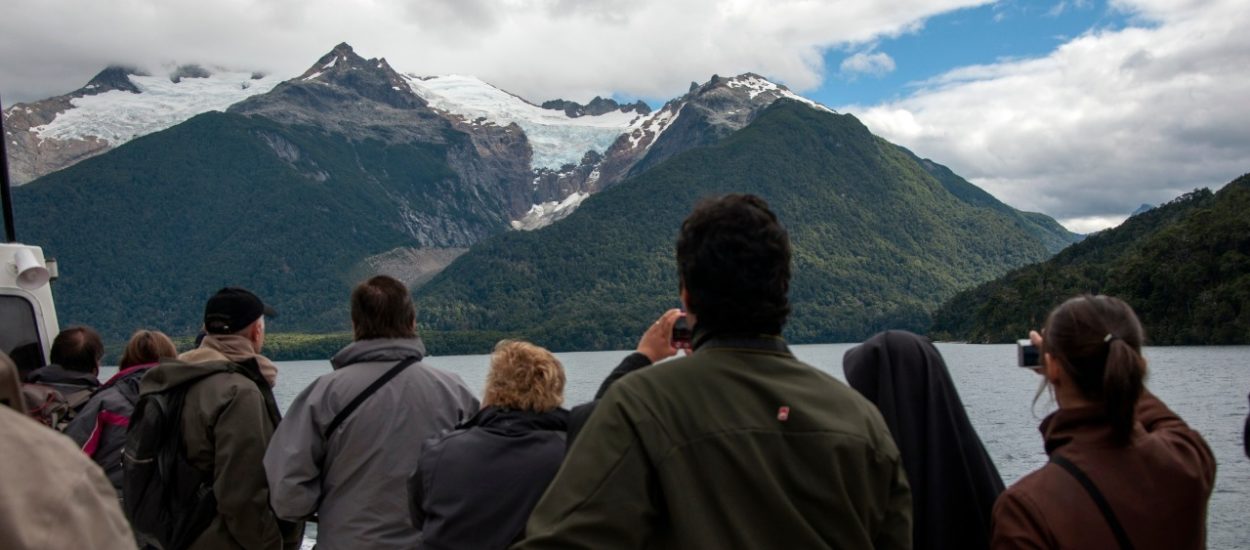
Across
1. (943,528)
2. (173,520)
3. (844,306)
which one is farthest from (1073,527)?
(844,306)

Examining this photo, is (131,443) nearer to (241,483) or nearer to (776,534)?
(241,483)

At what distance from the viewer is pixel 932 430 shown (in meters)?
3.53

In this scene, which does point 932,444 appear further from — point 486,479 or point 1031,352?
point 486,479

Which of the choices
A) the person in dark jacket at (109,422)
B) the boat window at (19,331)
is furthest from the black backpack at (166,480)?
the boat window at (19,331)

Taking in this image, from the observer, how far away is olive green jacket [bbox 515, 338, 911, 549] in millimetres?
2166

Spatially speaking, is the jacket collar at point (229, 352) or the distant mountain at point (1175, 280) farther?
the distant mountain at point (1175, 280)

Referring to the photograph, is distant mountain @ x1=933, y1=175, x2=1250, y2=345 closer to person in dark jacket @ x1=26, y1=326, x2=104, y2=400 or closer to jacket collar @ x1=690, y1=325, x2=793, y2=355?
person in dark jacket @ x1=26, y1=326, x2=104, y2=400

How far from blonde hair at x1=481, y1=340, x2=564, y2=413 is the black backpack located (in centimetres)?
139

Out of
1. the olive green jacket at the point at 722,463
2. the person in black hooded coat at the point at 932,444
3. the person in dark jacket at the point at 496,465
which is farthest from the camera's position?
the person in dark jacket at the point at 496,465

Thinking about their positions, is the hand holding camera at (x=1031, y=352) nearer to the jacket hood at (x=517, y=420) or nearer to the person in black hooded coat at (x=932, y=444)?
the person in black hooded coat at (x=932, y=444)

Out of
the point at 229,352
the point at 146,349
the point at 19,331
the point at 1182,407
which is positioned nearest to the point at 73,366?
the point at 146,349

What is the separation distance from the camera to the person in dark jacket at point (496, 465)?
4.30 metres

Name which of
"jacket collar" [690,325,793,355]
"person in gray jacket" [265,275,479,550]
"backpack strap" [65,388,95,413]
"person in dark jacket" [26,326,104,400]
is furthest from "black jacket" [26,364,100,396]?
"jacket collar" [690,325,793,355]

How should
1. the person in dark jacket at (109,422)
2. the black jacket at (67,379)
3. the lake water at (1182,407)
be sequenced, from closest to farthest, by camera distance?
1. the person in dark jacket at (109,422)
2. the black jacket at (67,379)
3. the lake water at (1182,407)
